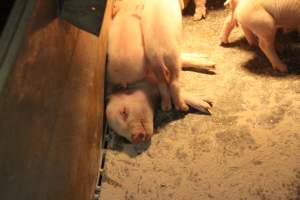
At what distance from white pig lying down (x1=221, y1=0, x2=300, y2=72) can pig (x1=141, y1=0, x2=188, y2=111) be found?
1.07 feet

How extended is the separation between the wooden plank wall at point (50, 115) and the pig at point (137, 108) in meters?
0.12

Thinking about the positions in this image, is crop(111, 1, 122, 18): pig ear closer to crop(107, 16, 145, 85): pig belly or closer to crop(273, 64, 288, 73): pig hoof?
crop(107, 16, 145, 85): pig belly

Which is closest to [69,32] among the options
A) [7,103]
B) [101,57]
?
[101,57]

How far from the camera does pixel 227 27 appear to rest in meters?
2.46

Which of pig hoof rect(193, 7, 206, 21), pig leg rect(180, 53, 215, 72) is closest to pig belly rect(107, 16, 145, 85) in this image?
pig leg rect(180, 53, 215, 72)

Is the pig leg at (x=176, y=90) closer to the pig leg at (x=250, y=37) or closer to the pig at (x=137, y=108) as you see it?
the pig at (x=137, y=108)

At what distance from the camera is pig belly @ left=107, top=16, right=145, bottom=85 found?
2053 mm

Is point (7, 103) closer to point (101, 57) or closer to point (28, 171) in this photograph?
point (28, 171)

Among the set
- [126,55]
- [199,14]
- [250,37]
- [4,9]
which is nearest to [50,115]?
[4,9]

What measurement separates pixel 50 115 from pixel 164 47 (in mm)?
869

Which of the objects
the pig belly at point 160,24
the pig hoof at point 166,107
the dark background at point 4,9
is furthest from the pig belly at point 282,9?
the dark background at point 4,9

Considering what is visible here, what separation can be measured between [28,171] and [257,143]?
3.77 ft

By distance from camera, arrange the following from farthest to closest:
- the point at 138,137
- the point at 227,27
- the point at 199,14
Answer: the point at 199,14
the point at 227,27
the point at 138,137

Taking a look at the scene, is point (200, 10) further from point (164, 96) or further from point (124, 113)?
point (124, 113)
